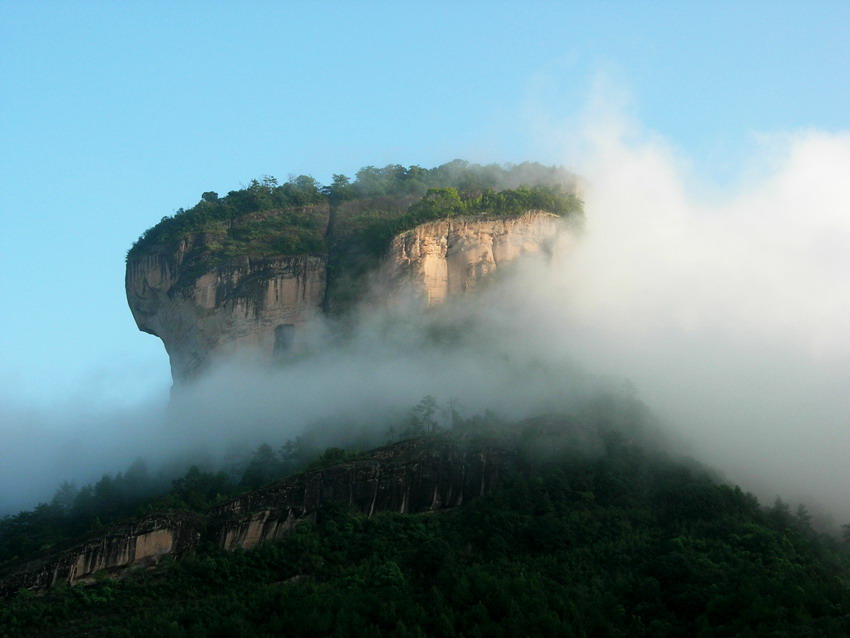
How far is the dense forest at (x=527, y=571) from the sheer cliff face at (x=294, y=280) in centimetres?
1439

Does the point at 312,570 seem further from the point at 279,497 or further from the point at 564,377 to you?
the point at 564,377

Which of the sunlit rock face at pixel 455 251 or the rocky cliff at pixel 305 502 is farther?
the sunlit rock face at pixel 455 251

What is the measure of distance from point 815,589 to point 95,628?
21.9 meters

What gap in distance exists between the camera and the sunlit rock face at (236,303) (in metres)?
63.8

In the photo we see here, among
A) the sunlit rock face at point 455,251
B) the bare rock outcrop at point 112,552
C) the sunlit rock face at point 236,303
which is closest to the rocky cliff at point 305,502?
the bare rock outcrop at point 112,552

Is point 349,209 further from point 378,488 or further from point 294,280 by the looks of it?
point 378,488

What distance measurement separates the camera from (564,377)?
5697cm

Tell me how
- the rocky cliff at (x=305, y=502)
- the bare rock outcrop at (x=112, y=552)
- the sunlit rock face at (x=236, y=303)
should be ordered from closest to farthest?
the bare rock outcrop at (x=112, y=552) → the rocky cliff at (x=305, y=502) → the sunlit rock face at (x=236, y=303)

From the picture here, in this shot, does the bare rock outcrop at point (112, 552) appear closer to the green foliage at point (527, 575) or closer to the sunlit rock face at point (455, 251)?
the green foliage at point (527, 575)

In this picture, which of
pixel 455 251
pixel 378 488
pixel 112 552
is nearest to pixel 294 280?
pixel 455 251

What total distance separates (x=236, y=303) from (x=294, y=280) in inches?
131

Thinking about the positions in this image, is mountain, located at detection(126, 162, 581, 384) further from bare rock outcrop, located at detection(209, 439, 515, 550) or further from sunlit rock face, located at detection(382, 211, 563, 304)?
bare rock outcrop, located at detection(209, 439, 515, 550)

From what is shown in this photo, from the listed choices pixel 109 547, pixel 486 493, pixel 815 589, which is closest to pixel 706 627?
pixel 815 589

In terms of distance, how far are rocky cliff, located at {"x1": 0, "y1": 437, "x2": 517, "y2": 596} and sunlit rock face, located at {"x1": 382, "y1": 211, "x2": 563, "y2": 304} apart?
15931mm
